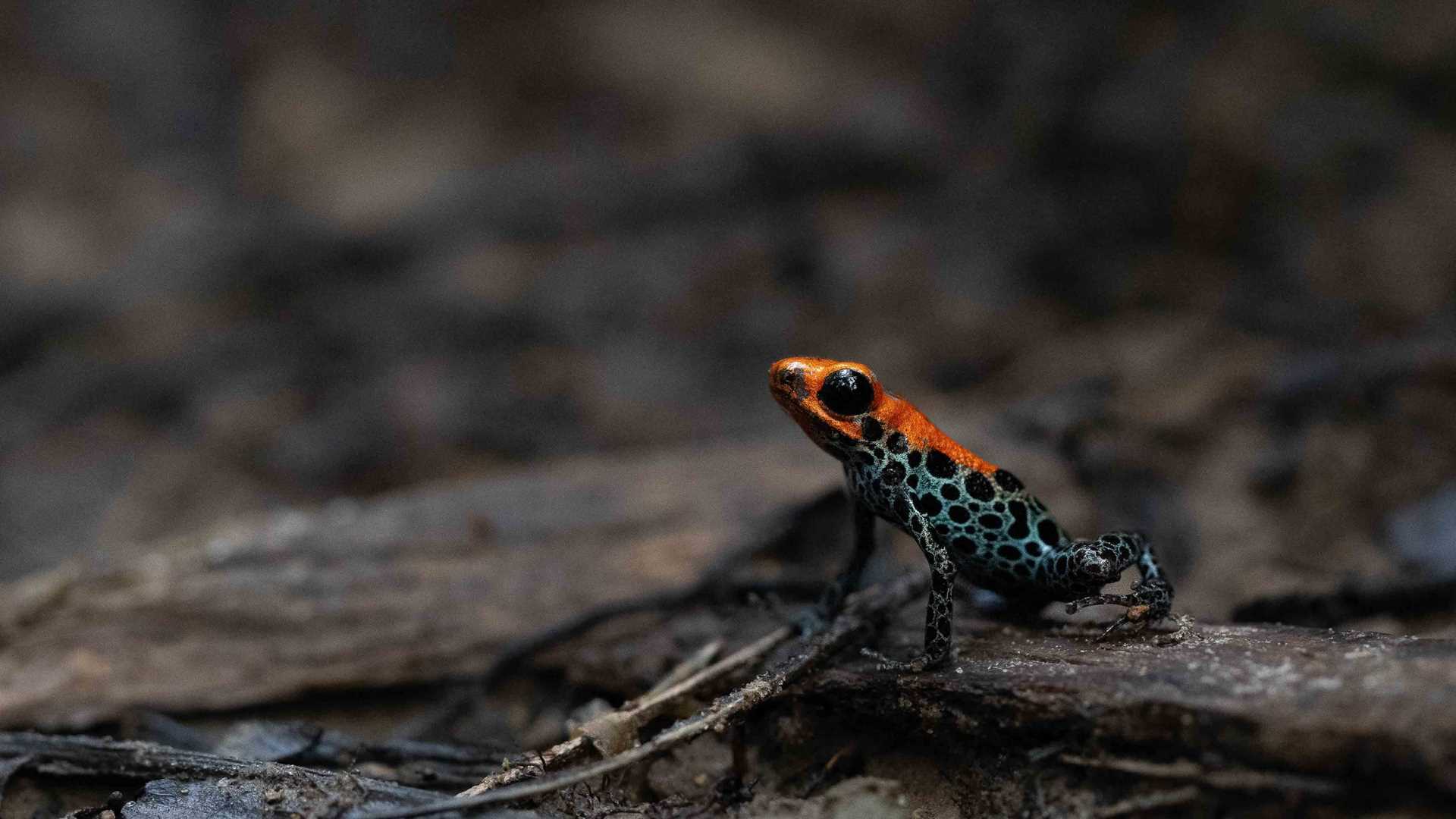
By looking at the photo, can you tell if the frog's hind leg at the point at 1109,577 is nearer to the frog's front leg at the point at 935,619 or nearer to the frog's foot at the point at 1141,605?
the frog's foot at the point at 1141,605

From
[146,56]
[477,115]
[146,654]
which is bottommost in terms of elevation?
[146,654]

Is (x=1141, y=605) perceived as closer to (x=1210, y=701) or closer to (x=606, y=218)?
(x=1210, y=701)

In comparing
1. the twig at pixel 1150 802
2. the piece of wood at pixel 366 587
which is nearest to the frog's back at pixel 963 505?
the twig at pixel 1150 802

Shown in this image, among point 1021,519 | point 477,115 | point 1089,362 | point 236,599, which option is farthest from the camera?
point 477,115

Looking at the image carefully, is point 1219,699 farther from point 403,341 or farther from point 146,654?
point 403,341

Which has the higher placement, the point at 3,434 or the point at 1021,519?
the point at 3,434

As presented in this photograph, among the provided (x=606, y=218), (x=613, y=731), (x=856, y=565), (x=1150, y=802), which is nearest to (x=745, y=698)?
(x=613, y=731)

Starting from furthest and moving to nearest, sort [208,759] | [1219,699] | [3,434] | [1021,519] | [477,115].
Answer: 1. [477,115]
2. [3,434]
3. [1021,519]
4. [208,759]
5. [1219,699]

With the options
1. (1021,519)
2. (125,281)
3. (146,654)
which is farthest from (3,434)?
(1021,519)
